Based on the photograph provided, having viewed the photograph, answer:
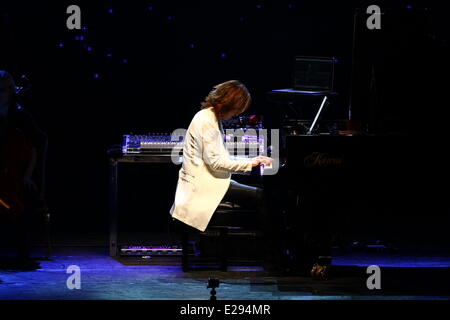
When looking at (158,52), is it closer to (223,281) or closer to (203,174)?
(203,174)

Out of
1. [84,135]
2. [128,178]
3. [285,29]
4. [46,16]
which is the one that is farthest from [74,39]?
[285,29]

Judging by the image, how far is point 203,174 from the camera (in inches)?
200

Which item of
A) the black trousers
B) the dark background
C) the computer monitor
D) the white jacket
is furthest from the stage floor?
the dark background

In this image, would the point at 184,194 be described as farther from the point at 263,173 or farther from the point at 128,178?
the point at 128,178

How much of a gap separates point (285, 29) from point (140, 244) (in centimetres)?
225

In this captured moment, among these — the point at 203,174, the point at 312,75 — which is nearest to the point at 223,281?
the point at 203,174

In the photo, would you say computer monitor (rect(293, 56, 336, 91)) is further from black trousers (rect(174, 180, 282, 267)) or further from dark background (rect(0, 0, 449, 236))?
dark background (rect(0, 0, 449, 236))

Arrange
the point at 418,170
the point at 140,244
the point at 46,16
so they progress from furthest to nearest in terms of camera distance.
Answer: the point at 46,16 < the point at 140,244 < the point at 418,170

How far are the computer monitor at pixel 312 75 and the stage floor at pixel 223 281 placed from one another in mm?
1294

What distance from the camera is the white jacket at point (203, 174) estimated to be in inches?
198

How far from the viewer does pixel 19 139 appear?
5102 mm

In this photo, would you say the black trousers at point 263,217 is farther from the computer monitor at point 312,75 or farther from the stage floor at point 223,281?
the computer monitor at point 312,75

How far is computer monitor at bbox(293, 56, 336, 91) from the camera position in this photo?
5.73 meters

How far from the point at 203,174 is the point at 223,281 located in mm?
701
